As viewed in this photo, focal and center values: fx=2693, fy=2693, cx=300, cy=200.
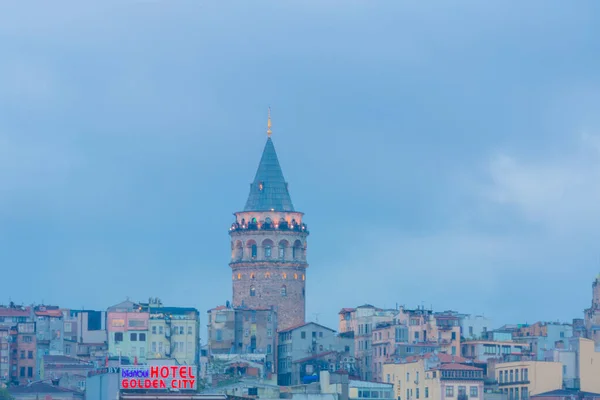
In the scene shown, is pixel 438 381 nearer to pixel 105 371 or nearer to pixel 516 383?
pixel 516 383

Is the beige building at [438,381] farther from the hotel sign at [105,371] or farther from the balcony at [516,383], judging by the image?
the hotel sign at [105,371]

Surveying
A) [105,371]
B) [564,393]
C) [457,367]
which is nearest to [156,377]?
[105,371]

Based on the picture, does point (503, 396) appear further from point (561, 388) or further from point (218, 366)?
point (218, 366)

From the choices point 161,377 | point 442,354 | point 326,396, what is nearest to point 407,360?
point 442,354

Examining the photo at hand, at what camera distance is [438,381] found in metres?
181

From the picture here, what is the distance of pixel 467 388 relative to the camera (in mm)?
181125

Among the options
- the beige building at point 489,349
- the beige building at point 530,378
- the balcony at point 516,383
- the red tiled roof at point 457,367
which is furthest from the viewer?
the beige building at point 489,349

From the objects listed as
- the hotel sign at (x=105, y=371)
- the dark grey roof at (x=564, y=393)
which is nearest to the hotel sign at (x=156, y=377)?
the hotel sign at (x=105, y=371)

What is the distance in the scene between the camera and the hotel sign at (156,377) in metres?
120

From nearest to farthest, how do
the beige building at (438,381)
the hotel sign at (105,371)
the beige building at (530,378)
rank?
the hotel sign at (105,371)
the beige building at (438,381)
the beige building at (530,378)

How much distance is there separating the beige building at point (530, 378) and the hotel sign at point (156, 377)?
205ft

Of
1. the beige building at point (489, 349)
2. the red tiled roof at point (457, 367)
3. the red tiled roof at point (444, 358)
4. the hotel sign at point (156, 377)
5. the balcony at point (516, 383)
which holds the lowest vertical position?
the hotel sign at point (156, 377)

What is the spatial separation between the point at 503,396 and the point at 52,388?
31.2 meters

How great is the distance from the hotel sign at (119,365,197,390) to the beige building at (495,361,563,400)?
62.6 m
